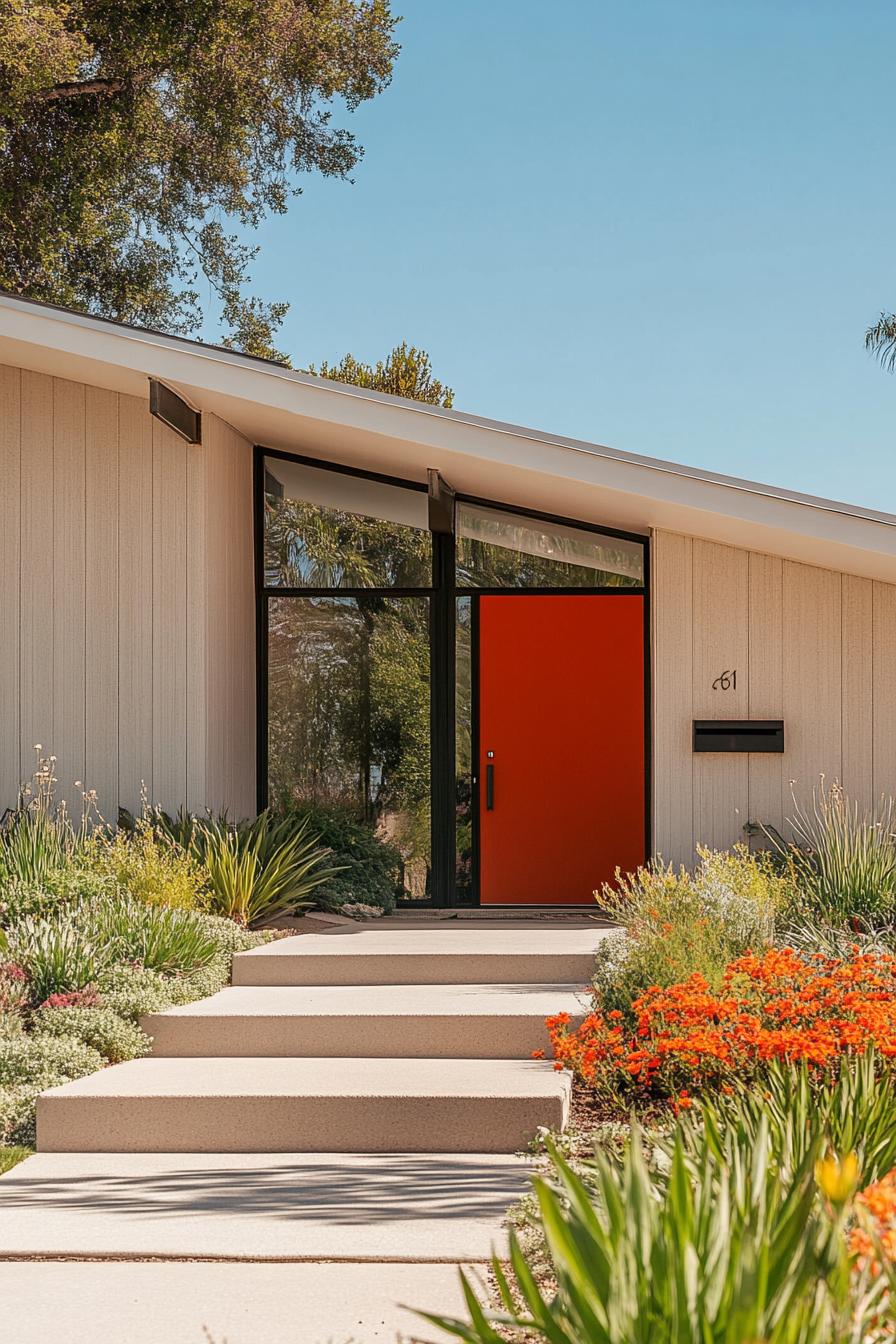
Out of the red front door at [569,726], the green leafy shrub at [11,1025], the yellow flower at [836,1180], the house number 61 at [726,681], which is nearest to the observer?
the yellow flower at [836,1180]

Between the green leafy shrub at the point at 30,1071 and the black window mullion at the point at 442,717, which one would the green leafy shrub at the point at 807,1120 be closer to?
the green leafy shrub at the point at 30,1071

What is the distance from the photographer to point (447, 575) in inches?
367

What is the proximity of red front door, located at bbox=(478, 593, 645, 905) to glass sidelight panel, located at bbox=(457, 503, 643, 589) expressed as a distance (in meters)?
0.14

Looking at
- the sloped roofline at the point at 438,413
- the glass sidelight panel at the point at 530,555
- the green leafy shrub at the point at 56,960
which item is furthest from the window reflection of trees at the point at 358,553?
the green leafy shrub at the point at 56,960

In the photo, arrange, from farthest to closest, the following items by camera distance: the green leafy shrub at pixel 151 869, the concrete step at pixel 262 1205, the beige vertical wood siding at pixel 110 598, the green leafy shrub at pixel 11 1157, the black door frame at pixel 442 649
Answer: the black door frame at pixel 442 649 → the beige vertical wood siding at pixel 110 598 → the green leafy shrub at pixel 151 869 → the green leafy shrub at pixel 11 1157 → the concrete step at pixel 262 1205

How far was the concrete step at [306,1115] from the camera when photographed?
4.71 m

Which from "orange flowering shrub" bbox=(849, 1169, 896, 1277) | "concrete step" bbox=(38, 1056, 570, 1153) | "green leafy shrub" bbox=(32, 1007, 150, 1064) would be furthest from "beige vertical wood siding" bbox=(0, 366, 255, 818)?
"orange flowering shrub" bbox=(849, 1169, 896, 1277)

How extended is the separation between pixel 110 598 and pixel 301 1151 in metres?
4.68

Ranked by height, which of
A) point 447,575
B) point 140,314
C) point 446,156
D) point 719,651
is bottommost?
point 719,651

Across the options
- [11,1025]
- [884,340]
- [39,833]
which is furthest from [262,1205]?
[884,340]

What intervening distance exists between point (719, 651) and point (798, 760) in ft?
2.86

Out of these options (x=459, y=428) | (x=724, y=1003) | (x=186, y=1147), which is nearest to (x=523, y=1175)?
(x=724, y=1003)

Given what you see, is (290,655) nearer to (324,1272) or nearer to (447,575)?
(447,575)

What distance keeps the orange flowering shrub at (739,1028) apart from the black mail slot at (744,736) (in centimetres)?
317
